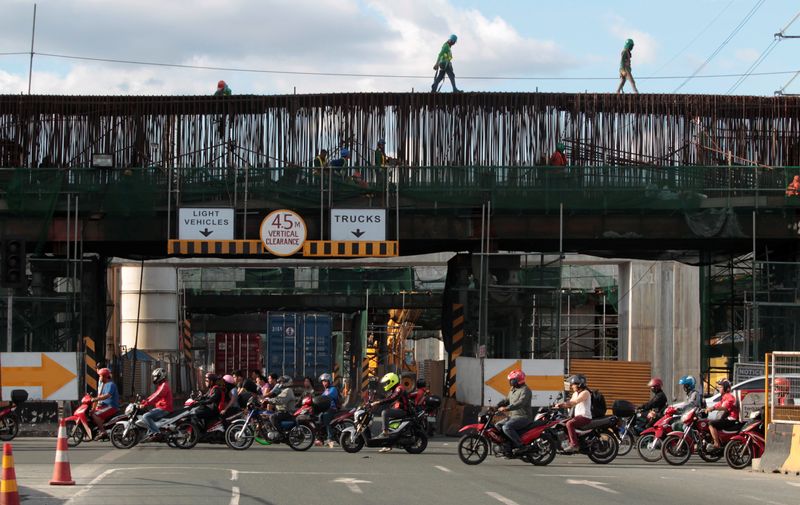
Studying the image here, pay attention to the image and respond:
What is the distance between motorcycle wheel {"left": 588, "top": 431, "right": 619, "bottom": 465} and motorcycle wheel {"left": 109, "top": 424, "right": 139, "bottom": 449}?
8.54 m

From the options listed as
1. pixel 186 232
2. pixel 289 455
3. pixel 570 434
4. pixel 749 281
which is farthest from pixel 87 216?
pixel 749 281

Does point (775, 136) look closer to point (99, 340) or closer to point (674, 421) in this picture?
point (674, 421)

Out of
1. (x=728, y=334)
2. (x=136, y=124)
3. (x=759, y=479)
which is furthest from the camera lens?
(x=728, y=334)

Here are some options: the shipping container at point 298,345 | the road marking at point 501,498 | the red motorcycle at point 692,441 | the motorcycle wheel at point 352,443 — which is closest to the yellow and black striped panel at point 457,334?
the motorcycle wheel at point 352,443

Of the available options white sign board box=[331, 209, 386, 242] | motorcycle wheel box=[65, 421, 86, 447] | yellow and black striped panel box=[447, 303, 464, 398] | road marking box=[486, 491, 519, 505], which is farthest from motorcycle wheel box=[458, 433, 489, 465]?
yellow and black striped panel box=[447, 303, 464, 398]

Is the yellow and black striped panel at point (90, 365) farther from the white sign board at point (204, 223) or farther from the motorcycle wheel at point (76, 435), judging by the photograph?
the motorcycle wheel at point (76, 435)

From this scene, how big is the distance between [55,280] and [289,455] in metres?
13.3

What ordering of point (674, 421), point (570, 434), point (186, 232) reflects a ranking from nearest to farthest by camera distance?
1. point (570, 434)
2. point (674, 421)
3. point (186, 232)

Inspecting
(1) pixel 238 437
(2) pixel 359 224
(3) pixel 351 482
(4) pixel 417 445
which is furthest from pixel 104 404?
(3) pixel 351 482

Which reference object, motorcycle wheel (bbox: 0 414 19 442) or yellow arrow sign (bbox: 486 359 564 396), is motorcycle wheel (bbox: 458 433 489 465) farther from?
motorcycle wheel (bbox: 0 414 19 442)

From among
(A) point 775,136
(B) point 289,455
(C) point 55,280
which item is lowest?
(B) point 289,455

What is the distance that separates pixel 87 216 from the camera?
107 ft

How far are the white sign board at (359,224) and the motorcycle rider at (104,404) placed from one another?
7655mm

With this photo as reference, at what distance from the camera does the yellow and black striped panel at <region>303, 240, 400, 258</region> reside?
32000 mm
